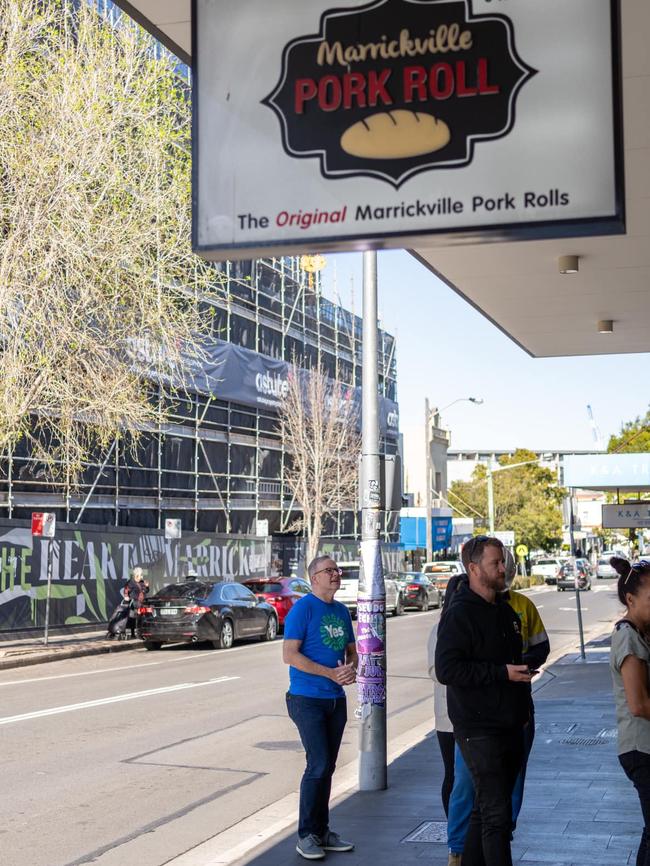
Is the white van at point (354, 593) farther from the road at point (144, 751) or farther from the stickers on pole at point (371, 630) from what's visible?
the stickers on pole at point (371, 630)

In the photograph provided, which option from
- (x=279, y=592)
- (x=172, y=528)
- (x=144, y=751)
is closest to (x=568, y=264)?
(x=144, y=751)

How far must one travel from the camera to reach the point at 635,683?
5.19 m

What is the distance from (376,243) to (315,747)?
150 inches

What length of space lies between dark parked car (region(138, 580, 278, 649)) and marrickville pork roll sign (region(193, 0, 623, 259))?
2042 centimetres

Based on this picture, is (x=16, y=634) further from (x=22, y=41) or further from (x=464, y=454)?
(x=464, y=454)

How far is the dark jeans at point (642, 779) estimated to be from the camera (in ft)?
17.1

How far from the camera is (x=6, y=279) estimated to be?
20.2 metres

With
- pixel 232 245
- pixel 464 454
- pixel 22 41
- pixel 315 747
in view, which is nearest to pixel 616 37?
pixel 232 245

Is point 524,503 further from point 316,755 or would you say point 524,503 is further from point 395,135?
point 395,135

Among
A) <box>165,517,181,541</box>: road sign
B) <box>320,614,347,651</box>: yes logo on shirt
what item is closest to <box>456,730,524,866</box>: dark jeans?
<box>320,614,347,651</box>: yes logo on shirt

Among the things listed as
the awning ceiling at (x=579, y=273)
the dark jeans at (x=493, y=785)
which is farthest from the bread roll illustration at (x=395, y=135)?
the dark jeans at (x=493, y=785)

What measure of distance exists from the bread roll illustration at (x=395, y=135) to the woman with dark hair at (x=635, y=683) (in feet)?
7.11

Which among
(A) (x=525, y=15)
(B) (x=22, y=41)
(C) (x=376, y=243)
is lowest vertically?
(C) (x=376, y=243)

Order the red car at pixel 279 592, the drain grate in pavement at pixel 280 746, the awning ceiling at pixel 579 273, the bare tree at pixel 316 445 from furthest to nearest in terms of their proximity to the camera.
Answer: the bare tree at pixel 316 445 < the red car at pixel 279 592 < the drain grate in pavement at pixel 280 746 < the awning ceiling at pixel 579 273
